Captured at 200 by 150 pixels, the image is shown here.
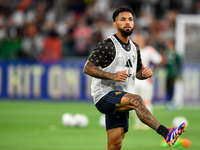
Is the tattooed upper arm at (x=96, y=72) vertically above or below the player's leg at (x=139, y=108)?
above

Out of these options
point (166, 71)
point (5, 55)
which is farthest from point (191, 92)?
point (5, 55)

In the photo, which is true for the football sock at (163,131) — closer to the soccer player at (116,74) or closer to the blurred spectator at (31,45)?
the soccer player at (116,74)

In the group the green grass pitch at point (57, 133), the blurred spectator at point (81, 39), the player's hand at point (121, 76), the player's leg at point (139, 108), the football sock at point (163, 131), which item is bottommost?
the green grass pitch at point (57, 133)

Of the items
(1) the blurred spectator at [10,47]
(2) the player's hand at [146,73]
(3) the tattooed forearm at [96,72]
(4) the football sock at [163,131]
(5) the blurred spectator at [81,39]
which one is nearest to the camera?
(4) the football sock at [163,131]

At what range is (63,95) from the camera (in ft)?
67.6

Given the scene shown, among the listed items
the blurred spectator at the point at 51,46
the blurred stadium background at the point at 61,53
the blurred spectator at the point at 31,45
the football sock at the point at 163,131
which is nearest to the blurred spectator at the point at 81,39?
the blurred stadium background at the point at 61,53

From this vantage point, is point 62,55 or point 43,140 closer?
point 43,140

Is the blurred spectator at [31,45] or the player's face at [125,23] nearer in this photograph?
the player's face at [125,23]

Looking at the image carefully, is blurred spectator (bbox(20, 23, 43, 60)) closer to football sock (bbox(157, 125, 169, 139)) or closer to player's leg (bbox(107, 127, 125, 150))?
player's leg (bbox(107, 127, 125, 150))

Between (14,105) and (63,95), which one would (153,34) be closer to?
(63,95)

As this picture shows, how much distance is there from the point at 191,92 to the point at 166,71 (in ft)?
5.17

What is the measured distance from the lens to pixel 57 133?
11.5 metres

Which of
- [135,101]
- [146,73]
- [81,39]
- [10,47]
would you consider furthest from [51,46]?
[135,101]

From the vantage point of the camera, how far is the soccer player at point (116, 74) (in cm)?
636
